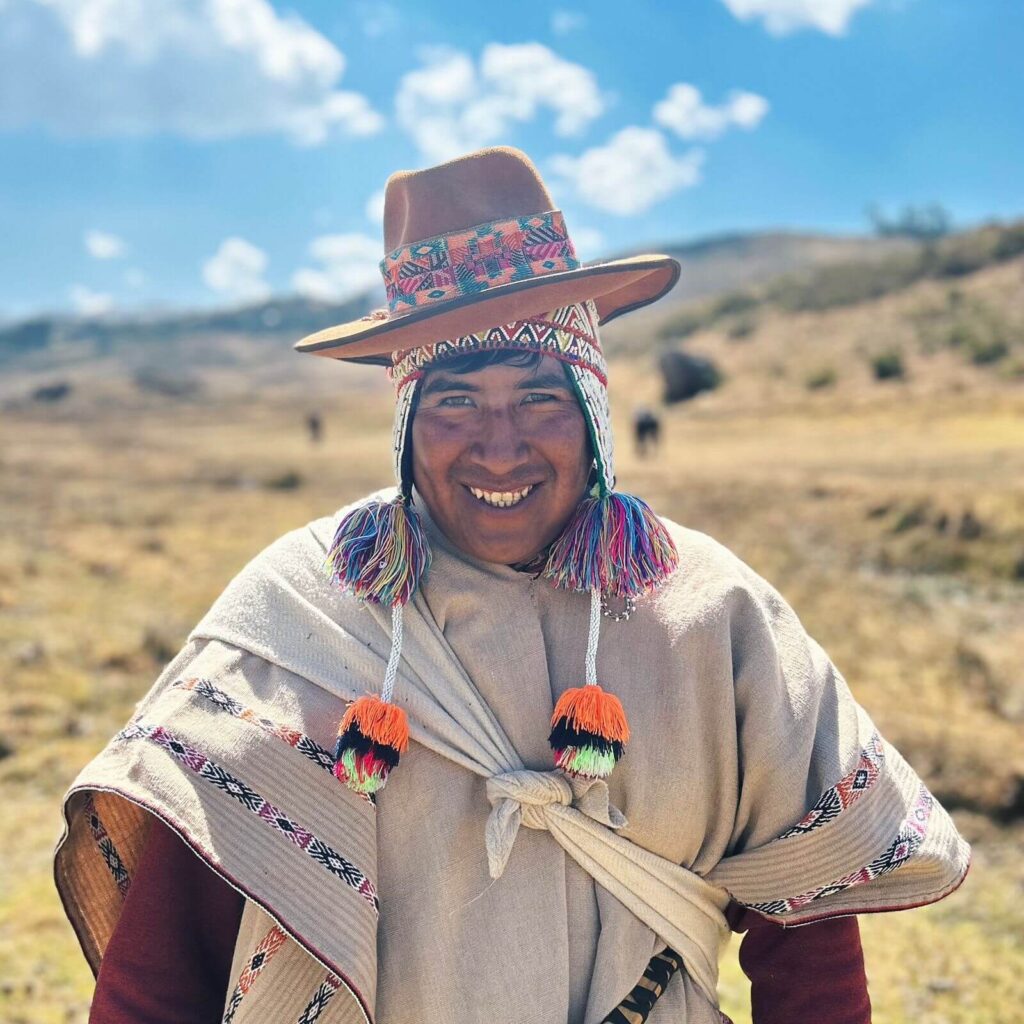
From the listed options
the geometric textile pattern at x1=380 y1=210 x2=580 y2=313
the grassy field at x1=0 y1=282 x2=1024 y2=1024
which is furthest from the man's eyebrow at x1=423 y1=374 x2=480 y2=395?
the grassy field at x1=0 y1=282 x2=1024 y2=1024

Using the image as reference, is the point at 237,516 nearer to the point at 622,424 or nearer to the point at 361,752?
the point at 361,752

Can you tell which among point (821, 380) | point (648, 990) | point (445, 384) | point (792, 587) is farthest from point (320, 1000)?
point (821, 380)

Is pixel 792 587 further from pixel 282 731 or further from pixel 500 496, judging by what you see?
pixel 282 731

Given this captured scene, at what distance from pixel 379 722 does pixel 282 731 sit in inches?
7.4

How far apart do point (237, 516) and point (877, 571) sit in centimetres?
835

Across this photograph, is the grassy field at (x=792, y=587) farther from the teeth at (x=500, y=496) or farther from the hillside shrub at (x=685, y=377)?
the hillside shrub at (x=685, y=377)

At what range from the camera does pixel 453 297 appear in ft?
6.10

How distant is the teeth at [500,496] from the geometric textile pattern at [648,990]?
2.78 ft

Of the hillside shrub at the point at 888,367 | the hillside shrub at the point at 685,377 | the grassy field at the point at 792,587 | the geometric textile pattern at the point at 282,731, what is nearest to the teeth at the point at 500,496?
the geometric textile pattern at the point at 282,731

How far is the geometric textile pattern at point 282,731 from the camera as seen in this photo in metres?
1.73

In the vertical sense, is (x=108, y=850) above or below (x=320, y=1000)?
above

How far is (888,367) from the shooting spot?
2558 centimetres

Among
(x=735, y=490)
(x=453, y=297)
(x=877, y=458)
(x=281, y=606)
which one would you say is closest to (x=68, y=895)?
(x=281, y=606)

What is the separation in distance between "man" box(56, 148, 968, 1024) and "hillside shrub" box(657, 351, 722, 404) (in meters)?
28.4
